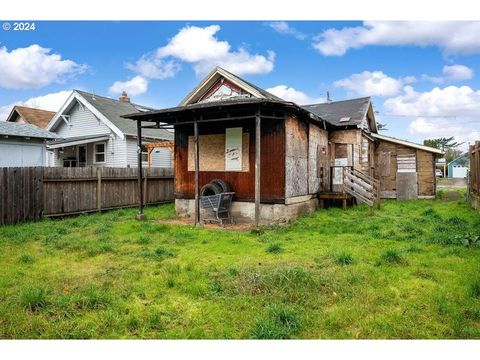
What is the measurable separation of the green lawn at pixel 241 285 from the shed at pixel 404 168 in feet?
34.8

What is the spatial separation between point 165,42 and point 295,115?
16.2 feet

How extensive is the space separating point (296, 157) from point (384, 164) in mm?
10207

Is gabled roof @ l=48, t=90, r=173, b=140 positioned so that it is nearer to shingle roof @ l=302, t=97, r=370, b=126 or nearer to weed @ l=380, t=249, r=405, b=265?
shingle roof @ l=302, t=97, r=370, b=126

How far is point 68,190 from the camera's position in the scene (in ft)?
38.9

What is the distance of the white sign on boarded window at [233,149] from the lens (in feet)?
36.7

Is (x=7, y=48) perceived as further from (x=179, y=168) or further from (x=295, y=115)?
(x=295, y=115)

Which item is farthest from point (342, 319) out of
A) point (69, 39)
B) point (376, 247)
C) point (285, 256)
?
point (69, 39)

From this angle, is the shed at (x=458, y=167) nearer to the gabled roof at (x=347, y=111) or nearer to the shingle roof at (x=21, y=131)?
the gabled roof at (x=347, y=111)

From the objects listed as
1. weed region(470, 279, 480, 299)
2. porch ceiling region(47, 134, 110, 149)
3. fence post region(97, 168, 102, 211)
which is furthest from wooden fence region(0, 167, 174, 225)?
weed region(470, 279, 480, 299)

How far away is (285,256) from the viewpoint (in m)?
6.54

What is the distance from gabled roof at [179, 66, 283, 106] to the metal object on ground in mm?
4151

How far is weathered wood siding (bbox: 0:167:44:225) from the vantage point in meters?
9.84

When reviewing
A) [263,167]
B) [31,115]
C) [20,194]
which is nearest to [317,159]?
[263,167]

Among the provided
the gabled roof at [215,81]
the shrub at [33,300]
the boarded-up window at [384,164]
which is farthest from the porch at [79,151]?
the shrub at [33,300]
